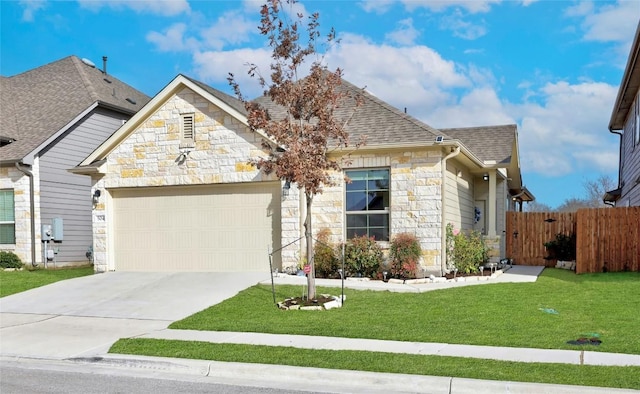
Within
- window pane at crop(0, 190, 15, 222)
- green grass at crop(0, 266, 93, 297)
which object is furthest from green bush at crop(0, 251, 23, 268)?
window pane at crop(0, 190, 15, 222)

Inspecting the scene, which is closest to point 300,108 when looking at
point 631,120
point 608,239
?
point 608,239

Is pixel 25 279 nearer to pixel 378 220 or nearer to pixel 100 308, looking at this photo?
pixel 100 308

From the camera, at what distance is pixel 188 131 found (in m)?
15.0

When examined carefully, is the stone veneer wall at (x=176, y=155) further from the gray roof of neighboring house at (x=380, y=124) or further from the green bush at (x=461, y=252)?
the green bush at (x=461, y=252)

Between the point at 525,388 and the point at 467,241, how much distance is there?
29.7 feet

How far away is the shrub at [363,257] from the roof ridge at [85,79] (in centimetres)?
1193

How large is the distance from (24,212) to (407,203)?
12.5 metres

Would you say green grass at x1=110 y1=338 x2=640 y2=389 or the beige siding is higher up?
the beige siding

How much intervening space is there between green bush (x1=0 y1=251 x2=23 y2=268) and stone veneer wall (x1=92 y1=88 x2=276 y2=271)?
386 centimetres

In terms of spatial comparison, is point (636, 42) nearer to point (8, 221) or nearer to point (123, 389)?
point (123, 389)

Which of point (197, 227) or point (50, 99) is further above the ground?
point (50, 99)

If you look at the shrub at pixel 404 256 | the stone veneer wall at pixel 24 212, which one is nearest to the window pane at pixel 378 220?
the shrub at pixel 404 256

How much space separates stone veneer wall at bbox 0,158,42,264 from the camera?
17953 millimetres

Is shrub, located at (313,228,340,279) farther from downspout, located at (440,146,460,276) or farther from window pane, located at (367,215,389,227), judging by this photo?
downspout, located at (440,146,460,276)
